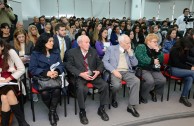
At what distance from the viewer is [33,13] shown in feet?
29.9

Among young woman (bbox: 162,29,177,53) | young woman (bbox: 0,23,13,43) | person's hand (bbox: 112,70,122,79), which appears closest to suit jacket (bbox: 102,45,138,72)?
person's hand (bbox: 112,70,122,79)

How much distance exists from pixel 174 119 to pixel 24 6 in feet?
23.1

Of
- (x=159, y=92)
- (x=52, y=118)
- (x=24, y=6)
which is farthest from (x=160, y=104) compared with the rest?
(x=24, y=6)

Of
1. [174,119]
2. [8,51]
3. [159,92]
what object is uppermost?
[8,51]

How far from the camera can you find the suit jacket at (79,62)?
8.71 ft

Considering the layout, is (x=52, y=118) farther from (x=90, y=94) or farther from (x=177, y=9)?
(x=177, y=9)

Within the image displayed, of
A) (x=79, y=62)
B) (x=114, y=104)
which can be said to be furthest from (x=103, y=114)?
(x=79, y=62)

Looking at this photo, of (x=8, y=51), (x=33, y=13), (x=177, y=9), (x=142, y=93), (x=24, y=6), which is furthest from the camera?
(x=177, y=9)

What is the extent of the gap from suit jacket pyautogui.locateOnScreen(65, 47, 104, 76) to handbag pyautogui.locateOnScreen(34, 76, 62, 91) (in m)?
0.27

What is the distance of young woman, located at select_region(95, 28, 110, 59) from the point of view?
359 cm

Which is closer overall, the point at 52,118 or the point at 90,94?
the point at 52,118

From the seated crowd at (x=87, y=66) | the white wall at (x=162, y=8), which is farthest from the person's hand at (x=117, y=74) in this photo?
the white wall at (x=162, y=8)

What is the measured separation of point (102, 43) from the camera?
Result: 376cm

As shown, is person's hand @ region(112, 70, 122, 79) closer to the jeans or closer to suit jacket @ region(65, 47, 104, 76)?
suit jacket @ region(65, 47, 104, 76)
